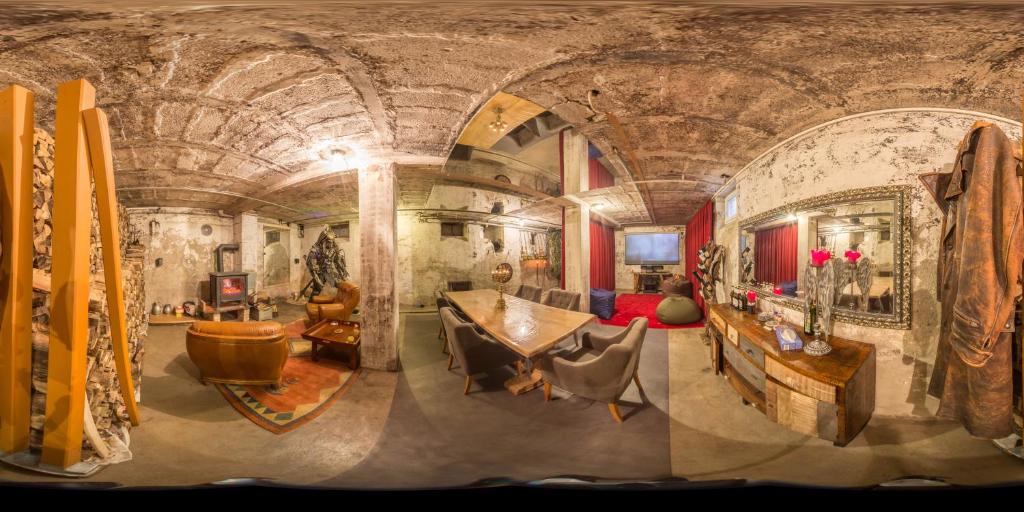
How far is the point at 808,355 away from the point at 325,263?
1.64 m

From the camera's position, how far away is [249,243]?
0.83m

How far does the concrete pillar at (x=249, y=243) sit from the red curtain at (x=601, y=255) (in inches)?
40.6

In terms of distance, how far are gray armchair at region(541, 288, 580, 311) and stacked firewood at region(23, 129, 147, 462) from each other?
1.21m

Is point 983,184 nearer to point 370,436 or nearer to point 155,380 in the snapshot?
point 370,436

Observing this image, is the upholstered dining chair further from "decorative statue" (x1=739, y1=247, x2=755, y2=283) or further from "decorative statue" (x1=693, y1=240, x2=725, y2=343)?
"decorative statue" (x1=739, y1=247, x2=755, y2=283)

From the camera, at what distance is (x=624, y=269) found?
0.94 m

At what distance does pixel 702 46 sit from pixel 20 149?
1.69 meters

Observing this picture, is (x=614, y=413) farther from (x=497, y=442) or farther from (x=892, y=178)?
(x=892, y=178)

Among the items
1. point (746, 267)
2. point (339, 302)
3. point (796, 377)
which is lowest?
point (796, 377)

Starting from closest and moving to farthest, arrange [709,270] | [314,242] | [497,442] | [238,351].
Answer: [238,351] → [497,442] → [314,242] → [709,270]

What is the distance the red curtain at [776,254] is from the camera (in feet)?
2.86

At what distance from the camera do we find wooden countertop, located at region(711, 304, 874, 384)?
0.85 m

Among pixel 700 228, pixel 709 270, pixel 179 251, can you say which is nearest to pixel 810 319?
pixel 709 270

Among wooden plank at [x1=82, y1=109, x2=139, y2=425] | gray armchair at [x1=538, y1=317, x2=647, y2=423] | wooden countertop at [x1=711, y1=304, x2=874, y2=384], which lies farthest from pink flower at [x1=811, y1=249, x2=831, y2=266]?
wooden plank at [x1=82, y1=109, x2=139, y2=425]
